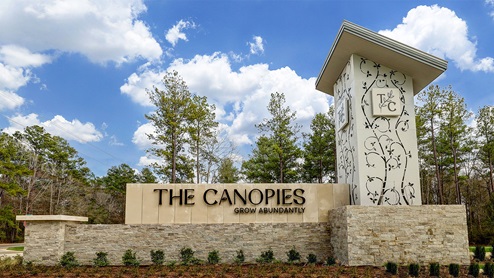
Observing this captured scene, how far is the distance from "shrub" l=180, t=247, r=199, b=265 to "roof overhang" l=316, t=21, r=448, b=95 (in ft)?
24.9

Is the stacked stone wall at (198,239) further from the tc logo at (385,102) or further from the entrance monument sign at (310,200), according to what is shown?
the tc logo at (385,102)

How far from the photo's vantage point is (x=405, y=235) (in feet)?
32.7

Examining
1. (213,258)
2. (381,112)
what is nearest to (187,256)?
(213,258)

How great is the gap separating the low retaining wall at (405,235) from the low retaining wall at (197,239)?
185 cm

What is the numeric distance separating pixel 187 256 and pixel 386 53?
849 cm

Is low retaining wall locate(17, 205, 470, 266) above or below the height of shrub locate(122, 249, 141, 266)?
above

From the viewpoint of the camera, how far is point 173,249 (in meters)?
11.6

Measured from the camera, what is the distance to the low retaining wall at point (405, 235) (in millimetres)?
9875

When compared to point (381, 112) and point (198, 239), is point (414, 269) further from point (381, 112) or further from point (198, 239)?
point (198, 239)

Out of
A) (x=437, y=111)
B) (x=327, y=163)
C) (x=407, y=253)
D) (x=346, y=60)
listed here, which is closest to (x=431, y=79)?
(x=346, y=60)

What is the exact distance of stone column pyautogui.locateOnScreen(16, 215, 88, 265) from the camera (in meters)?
11.0

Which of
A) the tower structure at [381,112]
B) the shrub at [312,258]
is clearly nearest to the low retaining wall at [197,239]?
the shrub at [312,258]

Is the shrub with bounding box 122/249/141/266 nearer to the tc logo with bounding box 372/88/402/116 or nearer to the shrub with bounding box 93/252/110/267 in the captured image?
the shrub with bounding box 93/252/110/267

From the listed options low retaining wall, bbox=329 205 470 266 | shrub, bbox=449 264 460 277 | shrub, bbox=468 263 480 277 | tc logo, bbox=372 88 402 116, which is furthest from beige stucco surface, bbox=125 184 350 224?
shrub, bbox=468 263 480 277
